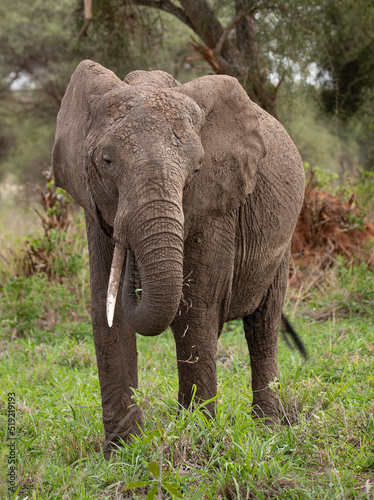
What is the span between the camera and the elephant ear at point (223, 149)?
3.07 metres

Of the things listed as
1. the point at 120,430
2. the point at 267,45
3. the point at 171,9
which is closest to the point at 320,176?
the point at 267,45

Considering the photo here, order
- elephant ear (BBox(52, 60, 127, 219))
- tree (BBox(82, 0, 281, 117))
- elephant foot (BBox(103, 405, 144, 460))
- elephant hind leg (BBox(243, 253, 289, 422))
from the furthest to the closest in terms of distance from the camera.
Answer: tree (BBox(82, 0, 281, 117)) → elephant hind leg (BBox(243, 253, 289, 422)) → elephant foot (BBox(103, 405, 144, 460)) → elephant ear (BBox(52, 60, 127, 219))

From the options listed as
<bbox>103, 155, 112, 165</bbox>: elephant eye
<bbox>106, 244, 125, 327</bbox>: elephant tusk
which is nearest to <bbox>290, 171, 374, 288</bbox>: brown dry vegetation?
<bbox>106, 244, 125, 327</bbox>: elephant tusk

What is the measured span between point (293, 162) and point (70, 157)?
4.86 ft

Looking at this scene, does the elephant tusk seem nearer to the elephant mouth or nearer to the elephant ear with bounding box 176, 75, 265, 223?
the elephant mouth

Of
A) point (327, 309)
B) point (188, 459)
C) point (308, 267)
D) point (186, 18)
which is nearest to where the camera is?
point (188, 459)

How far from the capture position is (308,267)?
795 cm

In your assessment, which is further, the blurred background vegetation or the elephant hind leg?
the blurred background vegetation

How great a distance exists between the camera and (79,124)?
3.10 meters

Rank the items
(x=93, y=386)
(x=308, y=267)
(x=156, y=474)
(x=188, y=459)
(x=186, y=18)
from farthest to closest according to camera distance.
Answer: (x=186, y=18), (x=308, y=267), (x=93, y=386), (x=188, y=459), (x=156, y=474)

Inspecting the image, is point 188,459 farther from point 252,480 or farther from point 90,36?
point 90,36

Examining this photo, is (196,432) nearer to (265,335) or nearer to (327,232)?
(265,335)

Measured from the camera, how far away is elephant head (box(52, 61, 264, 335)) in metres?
2.67


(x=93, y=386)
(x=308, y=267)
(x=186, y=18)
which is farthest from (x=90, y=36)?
(x=93, y=386)
